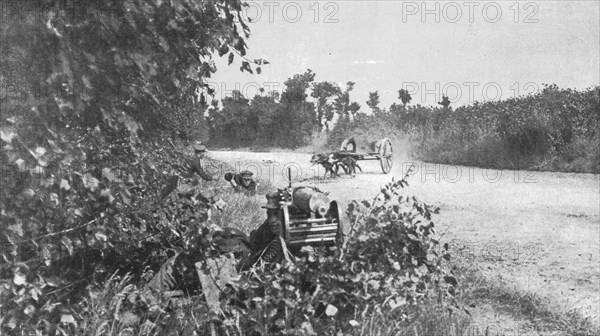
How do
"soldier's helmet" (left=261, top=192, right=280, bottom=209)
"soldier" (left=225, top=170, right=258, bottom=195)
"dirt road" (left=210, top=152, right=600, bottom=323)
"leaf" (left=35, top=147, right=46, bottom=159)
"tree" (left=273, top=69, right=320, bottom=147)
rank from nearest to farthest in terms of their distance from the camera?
1. "leaf" (left=35, top=147, right=46, bottom=159)
2. "soldier's helmet" (left=261, top=192, right=280, bottom=209)
3. "dirt road" (left=210, top=152, right=600, bottom=323)
4. "soldier" (left=225, top=170, right=258, bottom=195)
5. "tree" (left=273, top=69, right=320, bottom=147)

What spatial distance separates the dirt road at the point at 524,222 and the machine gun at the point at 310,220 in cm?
123

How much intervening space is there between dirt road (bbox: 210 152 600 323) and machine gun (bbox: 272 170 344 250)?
1.23 m

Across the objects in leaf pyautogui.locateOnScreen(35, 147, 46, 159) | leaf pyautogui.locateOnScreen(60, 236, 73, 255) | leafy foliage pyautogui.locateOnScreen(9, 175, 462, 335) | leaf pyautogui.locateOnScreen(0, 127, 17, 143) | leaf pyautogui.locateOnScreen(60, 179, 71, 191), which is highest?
leaf pyautogui.locateOnScreen(0, 127, 17, 143)

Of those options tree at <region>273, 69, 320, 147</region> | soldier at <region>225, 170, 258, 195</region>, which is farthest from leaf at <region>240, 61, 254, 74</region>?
tree at <region>273, 69, 320, 147</region>

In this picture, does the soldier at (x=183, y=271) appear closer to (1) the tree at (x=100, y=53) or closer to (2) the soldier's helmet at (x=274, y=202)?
(2) the soldier's helmet at (x=274, y=202)

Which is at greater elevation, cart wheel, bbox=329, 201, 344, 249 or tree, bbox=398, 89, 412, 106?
tree, bbox=398, 89, 412, 106

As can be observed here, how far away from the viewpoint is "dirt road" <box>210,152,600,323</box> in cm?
476

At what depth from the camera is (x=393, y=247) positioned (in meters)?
3.24

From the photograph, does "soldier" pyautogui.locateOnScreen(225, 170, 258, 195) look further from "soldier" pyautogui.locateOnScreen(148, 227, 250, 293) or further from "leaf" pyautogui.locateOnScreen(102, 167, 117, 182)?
"leaf" pyautogui.locateOnScreen(102, 167, 117, 182)

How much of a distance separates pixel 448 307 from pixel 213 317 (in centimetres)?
131

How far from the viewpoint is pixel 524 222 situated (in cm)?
701

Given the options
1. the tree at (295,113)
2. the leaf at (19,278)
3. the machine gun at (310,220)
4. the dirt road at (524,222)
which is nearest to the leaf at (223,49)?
the machine gun at (310,220)

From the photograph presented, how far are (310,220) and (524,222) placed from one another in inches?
158

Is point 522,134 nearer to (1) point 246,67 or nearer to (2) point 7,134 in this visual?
(1) point 246,67
